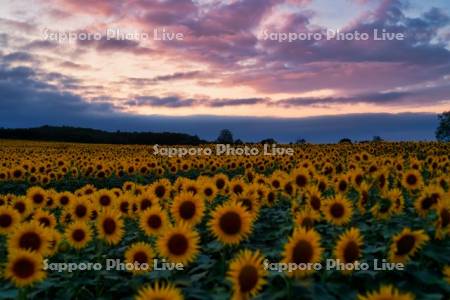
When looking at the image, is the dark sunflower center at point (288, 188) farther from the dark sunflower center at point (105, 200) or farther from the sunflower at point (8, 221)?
the sunflower at point (8, 221)

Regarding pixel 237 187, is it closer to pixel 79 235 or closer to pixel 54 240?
pixel 79 235

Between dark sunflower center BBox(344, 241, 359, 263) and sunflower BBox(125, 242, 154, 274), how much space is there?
2352mm

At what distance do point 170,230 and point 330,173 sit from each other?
6997 millimetres

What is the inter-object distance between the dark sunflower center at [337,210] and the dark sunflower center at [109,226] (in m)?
3.16

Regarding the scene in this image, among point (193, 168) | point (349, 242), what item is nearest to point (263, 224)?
point (349, 242)

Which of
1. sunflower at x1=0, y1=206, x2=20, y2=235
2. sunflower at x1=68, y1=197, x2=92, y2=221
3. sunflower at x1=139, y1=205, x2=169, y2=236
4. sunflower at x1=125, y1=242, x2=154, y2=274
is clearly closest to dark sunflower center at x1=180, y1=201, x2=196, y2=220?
sunflower at x1=139, y1=205, x2=169, y2=236

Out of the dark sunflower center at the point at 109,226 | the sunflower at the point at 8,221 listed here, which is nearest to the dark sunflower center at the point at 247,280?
the dark sunflower center at the point at 109,226

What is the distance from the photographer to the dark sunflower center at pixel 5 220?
8769 millimetres

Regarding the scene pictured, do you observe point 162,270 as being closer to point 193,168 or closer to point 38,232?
point 38,232

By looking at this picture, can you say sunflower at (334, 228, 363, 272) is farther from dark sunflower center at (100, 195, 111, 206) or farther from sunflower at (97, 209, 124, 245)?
dark sunflower center at (100, 195, 111, 206)

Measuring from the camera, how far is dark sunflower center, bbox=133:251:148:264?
6.33m

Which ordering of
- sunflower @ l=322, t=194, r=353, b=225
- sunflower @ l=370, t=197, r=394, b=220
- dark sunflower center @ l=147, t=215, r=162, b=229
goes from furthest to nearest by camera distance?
sunflower @ l=370, t=197, r=394, b=220
dark sunflower center @ l=147, t=215, r=162, b=229
sunflower @ l=322, t=194, r=353, b=225

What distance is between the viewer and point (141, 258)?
6.34 m

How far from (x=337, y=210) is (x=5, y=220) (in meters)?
5.51
